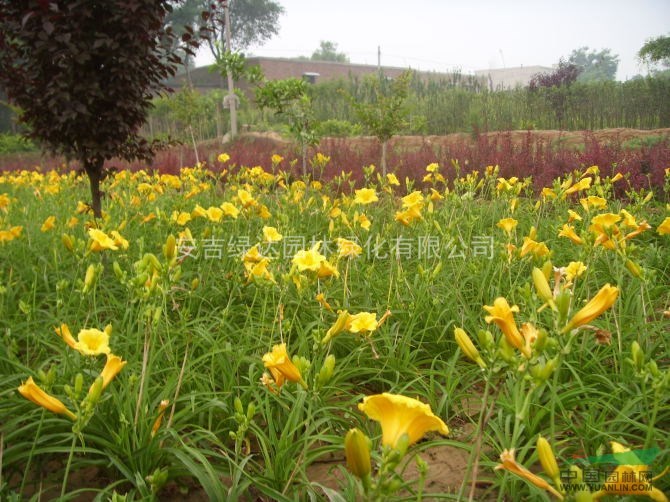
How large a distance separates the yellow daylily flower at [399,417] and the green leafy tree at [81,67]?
3.10 m

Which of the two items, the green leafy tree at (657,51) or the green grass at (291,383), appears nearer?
the green grass at (291,383)

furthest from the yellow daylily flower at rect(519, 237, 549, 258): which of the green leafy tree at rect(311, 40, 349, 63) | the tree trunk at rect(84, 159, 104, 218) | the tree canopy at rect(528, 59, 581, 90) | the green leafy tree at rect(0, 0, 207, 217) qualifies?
the green leafy tree at rect(311, 40, 349, 63)

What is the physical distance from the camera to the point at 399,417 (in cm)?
85

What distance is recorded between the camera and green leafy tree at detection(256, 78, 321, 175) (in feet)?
18.4

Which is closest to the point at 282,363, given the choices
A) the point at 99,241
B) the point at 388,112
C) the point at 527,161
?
the point at 99,241

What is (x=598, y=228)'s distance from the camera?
191cm

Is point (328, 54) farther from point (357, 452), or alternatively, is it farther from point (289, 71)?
point (357, 452)

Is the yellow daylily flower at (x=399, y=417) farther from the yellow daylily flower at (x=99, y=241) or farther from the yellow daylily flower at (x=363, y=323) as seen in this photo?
the yellow daylily flower at (x=99, y=241)

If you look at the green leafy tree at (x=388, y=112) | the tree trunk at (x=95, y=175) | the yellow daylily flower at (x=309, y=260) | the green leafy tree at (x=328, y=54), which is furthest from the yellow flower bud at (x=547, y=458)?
the green leafy tree at (x=328, y=54)

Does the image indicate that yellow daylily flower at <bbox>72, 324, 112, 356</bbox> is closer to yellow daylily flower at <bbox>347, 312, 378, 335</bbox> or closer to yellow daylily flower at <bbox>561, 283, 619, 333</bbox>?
yellow daylily flower at <bbox>347, 312, 378, 335</bbox>

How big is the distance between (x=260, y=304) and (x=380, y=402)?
1.87 m

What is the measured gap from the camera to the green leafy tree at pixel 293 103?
5.59 m

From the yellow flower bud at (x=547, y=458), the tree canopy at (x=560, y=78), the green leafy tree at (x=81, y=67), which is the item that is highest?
the tree canopy at (x=560, y=78)

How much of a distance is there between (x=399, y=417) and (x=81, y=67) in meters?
3.40
